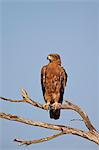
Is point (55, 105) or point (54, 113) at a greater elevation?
point (55, 105)

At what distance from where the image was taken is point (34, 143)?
3879 mm

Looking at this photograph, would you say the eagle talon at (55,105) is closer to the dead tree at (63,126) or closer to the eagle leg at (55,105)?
the eagle leg at (55,105)

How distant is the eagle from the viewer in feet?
14.8

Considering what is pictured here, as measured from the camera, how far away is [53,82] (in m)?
4.58

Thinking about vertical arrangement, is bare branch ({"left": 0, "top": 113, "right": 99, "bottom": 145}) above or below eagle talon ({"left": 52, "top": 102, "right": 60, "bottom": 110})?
below

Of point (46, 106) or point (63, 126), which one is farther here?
point (46, 106)

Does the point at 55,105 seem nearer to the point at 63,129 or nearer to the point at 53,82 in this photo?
the point at 53,82

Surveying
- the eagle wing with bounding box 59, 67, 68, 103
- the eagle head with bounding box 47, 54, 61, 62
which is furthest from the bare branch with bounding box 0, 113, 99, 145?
the eagle head with bounding box 47, 54, 61, 62

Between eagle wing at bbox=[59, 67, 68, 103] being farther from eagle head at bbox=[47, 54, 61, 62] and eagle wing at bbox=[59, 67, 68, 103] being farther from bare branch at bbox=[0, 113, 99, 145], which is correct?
bare branch at bbox=[0, 113, 99, 145]

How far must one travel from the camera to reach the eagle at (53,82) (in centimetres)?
452

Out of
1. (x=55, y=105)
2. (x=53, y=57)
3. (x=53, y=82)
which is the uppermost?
(x=53, y=57)

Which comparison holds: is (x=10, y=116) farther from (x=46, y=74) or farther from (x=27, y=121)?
(x=46, y=74)

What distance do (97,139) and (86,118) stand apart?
283 millimetres

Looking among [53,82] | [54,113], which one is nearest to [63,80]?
[53,82]
